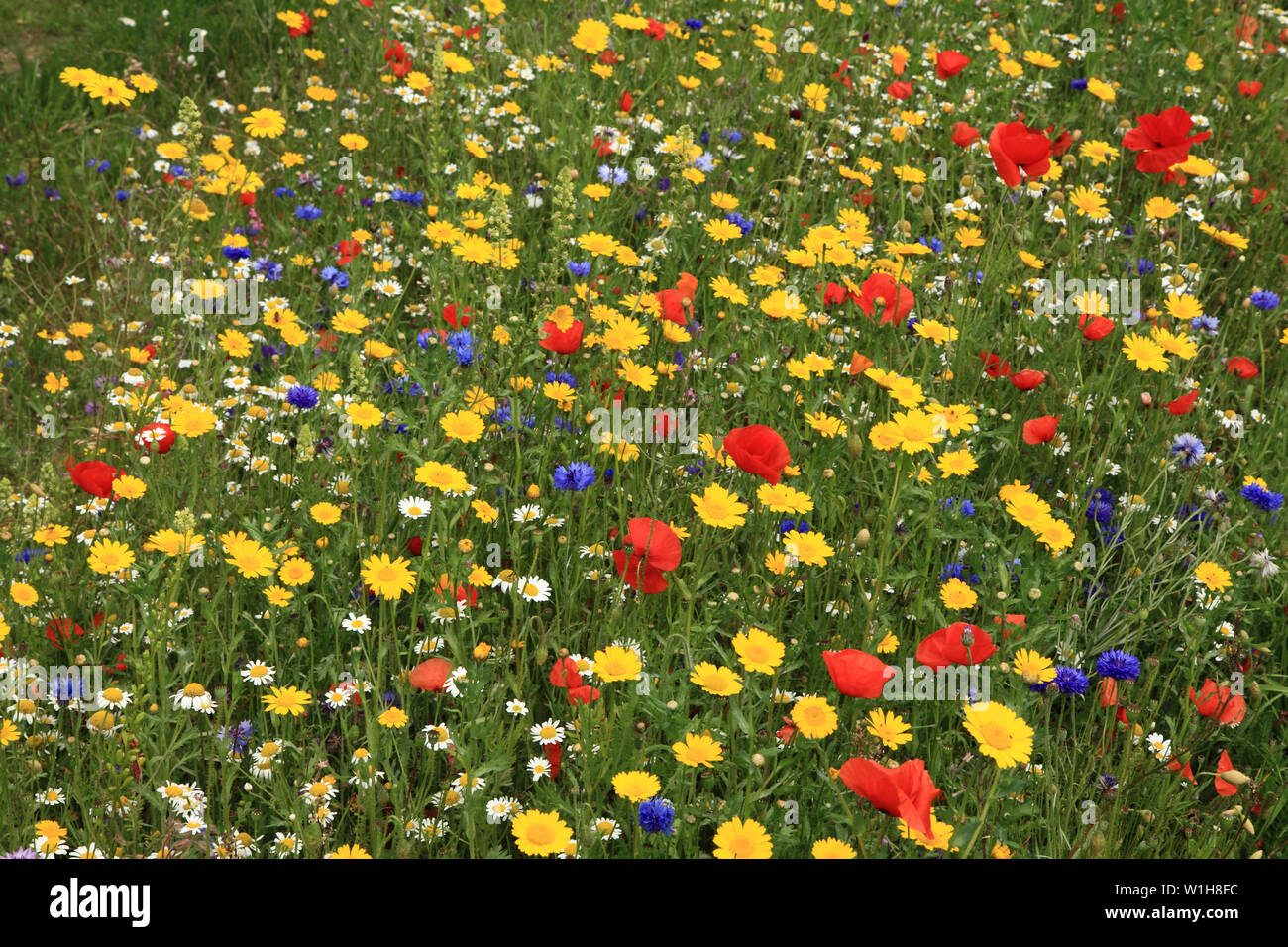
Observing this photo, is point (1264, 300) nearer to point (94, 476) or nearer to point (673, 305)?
point (673, 305)

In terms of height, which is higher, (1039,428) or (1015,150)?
(1015,150)

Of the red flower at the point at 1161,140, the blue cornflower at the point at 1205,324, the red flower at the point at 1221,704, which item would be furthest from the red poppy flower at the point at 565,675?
the blue cornflower at the point at 1205,324

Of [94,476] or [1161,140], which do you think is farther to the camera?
[1161,140]

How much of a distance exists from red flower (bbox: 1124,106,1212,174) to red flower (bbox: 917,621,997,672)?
2016mm

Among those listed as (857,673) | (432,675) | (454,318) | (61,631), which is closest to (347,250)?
(454,318)

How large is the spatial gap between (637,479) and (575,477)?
0.68 feet

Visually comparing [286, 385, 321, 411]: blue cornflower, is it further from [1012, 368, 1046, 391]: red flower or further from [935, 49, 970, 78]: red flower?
[935, 49, 970, 78]: red flower

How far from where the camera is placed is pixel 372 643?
2330mm

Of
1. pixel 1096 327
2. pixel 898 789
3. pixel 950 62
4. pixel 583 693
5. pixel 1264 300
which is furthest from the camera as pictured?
pixel 950 62

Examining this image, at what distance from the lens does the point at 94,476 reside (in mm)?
2342

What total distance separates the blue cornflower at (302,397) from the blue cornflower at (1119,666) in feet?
6.49

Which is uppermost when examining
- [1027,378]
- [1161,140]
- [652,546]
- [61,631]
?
[1161,140]

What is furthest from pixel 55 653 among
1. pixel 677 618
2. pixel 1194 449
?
pixel 1194 449
